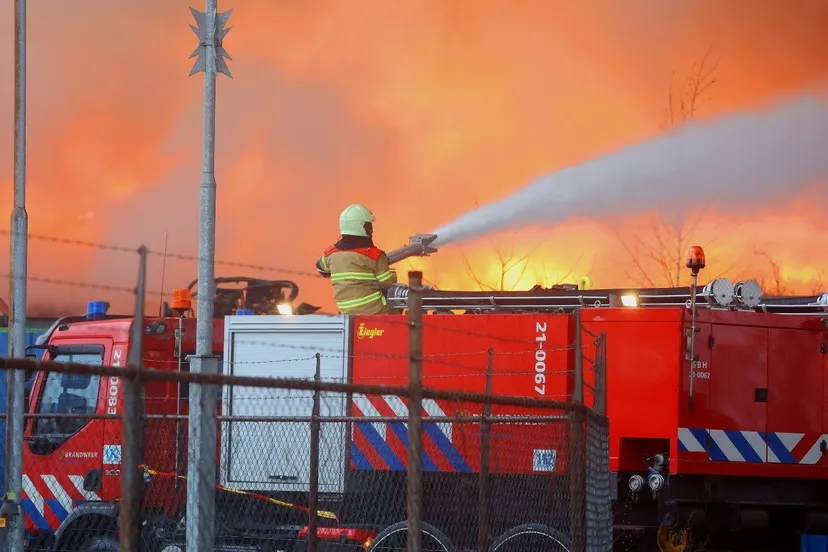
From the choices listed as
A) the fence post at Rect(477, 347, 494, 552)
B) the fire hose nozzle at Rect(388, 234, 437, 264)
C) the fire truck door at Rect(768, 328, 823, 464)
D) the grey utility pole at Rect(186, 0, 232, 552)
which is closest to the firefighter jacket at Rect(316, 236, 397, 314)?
the grey utility pole at Rect(186, 0, 232, 552)

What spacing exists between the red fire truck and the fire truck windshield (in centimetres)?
4

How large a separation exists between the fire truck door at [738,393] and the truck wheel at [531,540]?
155 cm

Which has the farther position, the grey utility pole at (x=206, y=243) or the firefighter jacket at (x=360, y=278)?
the firefighter jacket at (x=360, y=278)

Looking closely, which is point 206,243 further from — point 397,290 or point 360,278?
point 397,290

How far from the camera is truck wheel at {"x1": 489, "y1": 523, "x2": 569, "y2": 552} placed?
9.29 meters

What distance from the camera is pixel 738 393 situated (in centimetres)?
1031

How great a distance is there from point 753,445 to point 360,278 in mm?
3637

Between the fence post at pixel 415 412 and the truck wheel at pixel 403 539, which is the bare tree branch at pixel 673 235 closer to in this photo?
the truck wheel at pixel 403 539

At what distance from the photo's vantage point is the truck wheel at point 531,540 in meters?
9.29

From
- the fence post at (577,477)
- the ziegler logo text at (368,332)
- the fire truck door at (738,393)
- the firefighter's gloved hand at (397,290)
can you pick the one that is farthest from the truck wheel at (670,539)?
the firefighter's gloved hand at (397,290)

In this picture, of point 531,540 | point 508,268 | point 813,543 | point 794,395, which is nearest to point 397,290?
point 531,540

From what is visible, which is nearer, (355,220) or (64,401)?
(64,401)

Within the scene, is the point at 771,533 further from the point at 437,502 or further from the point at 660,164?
the point at 660,164

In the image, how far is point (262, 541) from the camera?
10.6 m
